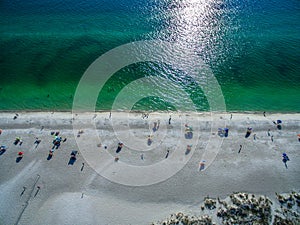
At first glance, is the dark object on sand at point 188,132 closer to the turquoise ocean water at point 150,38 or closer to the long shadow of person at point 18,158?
the turquoise ocean water at point 150,38

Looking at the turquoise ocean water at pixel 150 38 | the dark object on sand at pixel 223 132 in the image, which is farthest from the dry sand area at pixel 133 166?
the turquoise ocean water at pixel 150 38

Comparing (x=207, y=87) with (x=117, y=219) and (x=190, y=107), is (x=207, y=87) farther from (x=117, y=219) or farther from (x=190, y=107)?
(x=117, y=219)

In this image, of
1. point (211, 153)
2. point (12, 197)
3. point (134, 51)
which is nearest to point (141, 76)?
point (134, 51)

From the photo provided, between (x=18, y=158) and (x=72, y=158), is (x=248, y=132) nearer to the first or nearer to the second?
(x=72, y=158)

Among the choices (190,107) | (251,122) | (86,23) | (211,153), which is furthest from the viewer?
(86,23)

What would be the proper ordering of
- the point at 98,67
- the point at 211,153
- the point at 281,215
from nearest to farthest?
the point at 281,215 < the point at 211,153 < the point at 98,67

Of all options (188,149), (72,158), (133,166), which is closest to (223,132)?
(188,149)

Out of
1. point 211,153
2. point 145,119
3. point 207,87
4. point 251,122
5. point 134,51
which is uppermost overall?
point 134,51

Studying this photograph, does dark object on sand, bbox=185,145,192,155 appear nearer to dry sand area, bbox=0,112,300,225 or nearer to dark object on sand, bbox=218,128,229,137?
dry sand area, bbox=0,112,300,225
